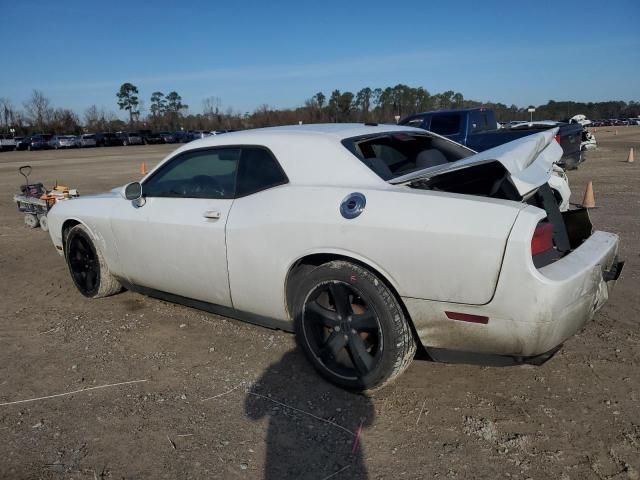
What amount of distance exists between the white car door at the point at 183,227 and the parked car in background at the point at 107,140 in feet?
178

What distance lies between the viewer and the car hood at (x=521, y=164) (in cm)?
275

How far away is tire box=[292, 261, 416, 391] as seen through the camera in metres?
2.83

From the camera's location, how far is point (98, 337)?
4078 mm

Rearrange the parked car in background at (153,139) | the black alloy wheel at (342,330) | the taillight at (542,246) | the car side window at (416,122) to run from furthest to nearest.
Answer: the parked car in background at (153,139) < the car side window at (416,122) < the black alloy wheel at (342,330) < the taillight at (542,246)

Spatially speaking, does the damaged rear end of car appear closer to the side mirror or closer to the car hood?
the car hood

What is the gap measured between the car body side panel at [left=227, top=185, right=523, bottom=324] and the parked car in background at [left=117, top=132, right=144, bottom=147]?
5525cm

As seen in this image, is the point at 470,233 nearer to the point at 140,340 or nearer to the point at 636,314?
the point at 636,314

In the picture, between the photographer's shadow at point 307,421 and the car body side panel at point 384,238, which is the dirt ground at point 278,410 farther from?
the car body side panel at point 384,238

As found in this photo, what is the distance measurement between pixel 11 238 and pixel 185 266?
571cm

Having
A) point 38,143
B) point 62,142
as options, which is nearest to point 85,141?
point 62,142

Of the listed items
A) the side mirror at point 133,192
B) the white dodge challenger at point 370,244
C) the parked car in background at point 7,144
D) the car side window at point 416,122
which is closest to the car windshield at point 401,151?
the white dodge challenger at point 370,244

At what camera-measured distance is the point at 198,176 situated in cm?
390

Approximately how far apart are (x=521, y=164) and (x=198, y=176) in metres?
2.28

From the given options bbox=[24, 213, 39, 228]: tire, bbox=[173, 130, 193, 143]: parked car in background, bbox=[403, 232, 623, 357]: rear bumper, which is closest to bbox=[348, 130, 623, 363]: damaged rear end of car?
bbox=[403, 232, 623, 357]: rear bumper
